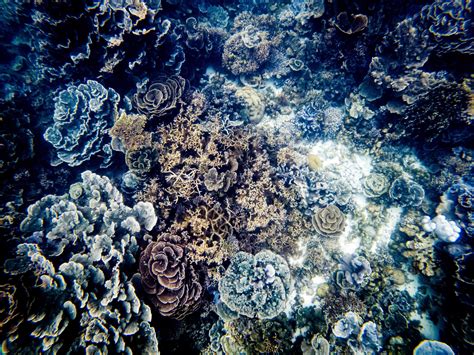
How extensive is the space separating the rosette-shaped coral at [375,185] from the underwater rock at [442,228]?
113cm

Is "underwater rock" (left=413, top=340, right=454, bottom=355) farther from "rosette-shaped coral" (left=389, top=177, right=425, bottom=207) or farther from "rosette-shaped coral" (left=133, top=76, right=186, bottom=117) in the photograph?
"rosette-shaped coral" (left=133, top=76, right=186, bottom=117)

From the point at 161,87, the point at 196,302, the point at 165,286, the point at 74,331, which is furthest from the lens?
the point at 161,87

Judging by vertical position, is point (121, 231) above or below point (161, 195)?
below

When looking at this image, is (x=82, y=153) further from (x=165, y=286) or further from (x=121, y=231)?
(x=165, y=286)

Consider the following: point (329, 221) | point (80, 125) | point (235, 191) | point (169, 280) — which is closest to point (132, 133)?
point (80, 125)

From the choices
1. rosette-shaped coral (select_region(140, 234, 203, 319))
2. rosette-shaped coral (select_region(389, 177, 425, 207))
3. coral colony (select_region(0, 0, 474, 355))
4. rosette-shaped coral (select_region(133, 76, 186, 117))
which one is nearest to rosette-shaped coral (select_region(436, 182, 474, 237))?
coral colony (select_region(0, 0, 474, 355))

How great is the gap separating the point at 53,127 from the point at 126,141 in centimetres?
231

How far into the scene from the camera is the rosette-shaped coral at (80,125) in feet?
19.6

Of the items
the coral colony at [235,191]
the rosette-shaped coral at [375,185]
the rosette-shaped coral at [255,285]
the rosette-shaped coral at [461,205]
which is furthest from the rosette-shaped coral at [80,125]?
the rosette-shaped coral at [461,205]

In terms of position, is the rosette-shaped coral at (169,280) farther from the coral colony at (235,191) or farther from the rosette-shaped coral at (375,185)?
the rosette-shaped coral at (375,185)

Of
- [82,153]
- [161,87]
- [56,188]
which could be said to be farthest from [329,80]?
[56,188]

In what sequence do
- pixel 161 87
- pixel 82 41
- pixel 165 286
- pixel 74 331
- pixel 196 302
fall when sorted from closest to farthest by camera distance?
pixel 74 331, pixel 165 286, pixel 196 302, pixel 82 41, pixel 161 87

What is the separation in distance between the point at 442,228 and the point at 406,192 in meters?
1.12

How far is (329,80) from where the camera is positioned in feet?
24.7
